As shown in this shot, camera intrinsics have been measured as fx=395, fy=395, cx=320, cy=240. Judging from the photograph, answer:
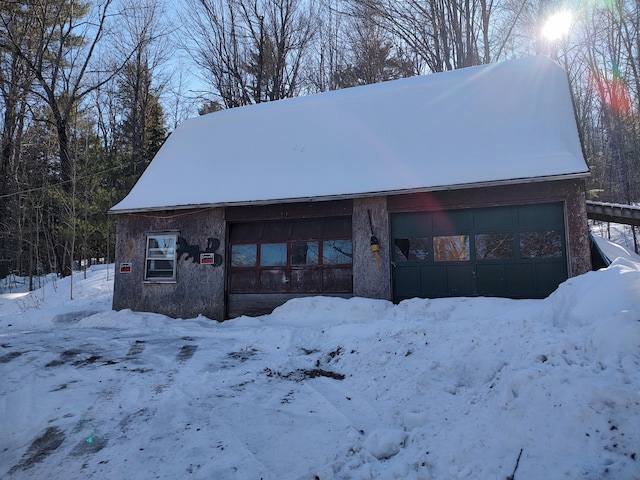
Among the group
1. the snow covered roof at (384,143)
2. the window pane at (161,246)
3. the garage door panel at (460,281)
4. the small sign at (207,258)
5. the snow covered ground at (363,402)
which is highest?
the snow covered roof at (384,143)

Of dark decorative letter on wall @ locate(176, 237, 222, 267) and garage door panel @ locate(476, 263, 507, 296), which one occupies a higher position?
dark decorative letter on wall @ locate(176, 237, 222, 267)

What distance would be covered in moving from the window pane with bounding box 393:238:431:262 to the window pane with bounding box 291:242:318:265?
6.38 ft

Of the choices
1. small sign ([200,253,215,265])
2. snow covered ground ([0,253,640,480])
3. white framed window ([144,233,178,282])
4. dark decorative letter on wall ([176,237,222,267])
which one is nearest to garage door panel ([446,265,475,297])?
snow covered ground ([0,253,640,480])

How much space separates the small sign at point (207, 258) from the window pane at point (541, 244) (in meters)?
7.08

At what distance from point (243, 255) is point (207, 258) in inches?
35.5

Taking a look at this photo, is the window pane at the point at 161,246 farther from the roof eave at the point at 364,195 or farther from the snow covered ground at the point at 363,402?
the snow covered ground at the point at 363,402

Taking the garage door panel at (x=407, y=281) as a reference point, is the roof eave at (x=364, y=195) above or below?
above

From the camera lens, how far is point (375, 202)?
8914 mm

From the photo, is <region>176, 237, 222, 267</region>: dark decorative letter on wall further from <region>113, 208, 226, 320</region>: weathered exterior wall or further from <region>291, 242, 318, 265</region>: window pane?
<region>291, 242, 318, 265</region>: window pane

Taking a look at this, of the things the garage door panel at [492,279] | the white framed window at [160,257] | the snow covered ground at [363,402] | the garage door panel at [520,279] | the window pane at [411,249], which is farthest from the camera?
the white framed window at [160,257]

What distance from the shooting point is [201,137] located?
12.5 m

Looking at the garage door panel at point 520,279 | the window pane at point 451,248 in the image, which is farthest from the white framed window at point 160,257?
the garage door panel at point 520,279

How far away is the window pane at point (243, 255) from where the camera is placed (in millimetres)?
10078

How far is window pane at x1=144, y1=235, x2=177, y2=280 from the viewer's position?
10.5 metres
